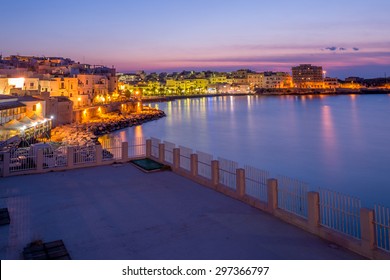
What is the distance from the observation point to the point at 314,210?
19.7ft

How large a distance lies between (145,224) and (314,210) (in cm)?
300

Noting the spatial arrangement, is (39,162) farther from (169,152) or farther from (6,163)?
(169,152)

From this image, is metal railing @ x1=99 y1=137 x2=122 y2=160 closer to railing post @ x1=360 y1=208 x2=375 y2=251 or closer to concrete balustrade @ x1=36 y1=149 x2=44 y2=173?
concrete balustrade @ x1=36 y1=149 x2=44 y2=173

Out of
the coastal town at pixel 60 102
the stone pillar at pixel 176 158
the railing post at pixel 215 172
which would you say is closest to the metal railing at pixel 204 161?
the stone pillar at pixel 176 158

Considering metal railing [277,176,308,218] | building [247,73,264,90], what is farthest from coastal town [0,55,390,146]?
building [247,73,264,90]

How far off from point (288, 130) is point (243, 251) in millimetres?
40187

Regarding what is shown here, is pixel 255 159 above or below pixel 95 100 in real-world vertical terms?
below

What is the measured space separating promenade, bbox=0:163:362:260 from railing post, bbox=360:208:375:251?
271mm

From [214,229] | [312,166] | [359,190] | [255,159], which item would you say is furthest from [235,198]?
[255,159]

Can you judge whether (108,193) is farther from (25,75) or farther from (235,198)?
(25,75)

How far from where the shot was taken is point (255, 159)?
82.3ft

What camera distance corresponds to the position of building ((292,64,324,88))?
7274 inches

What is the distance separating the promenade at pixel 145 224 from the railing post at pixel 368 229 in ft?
0.89

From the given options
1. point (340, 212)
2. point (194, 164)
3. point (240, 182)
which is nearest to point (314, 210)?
point (340, 212)
